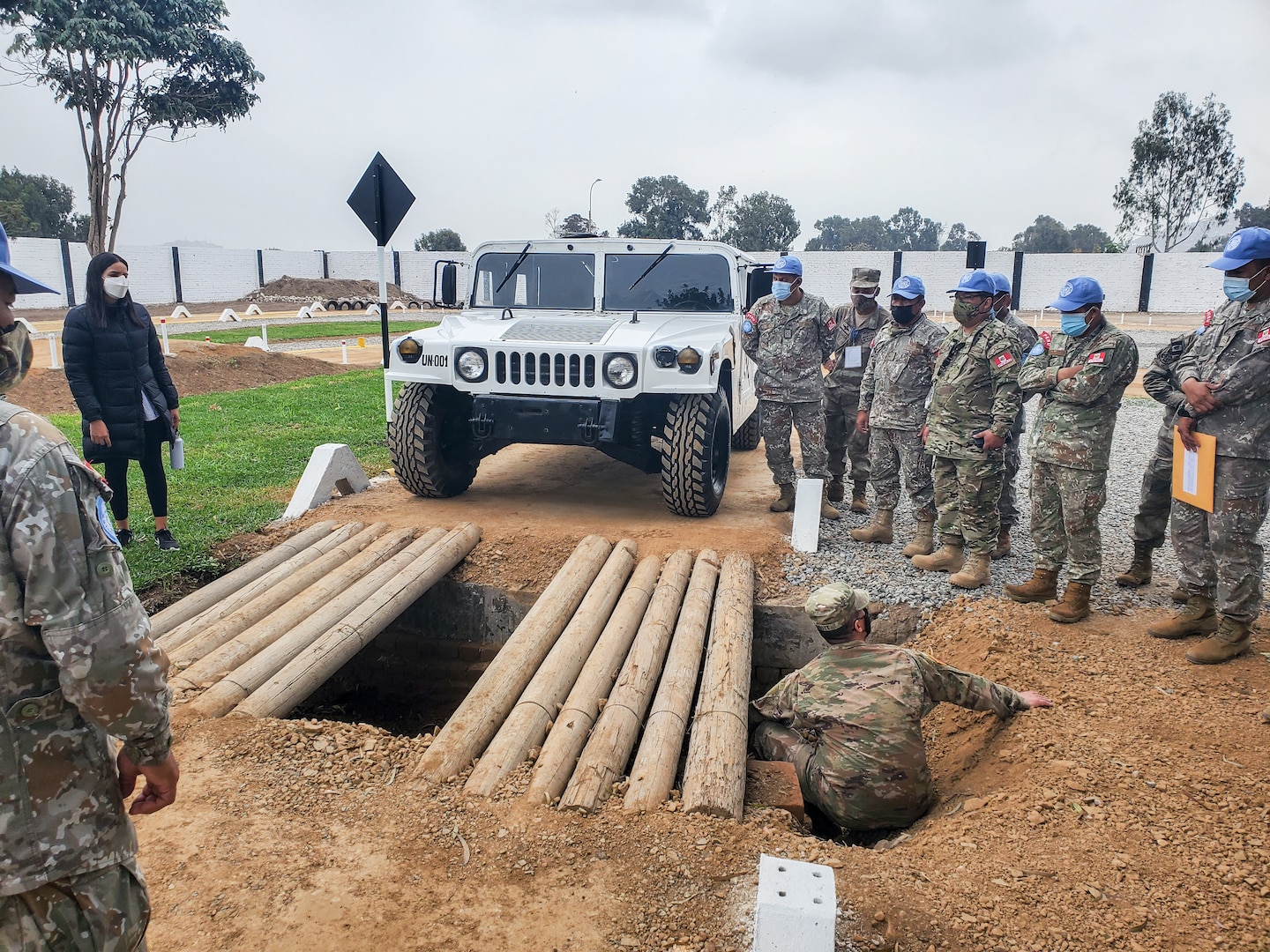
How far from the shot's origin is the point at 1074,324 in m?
4.23

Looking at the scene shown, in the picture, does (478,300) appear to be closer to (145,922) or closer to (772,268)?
(772,268)

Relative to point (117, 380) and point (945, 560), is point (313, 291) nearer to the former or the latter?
point (117, 380)

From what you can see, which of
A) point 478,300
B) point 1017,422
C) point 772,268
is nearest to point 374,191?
point 478,300

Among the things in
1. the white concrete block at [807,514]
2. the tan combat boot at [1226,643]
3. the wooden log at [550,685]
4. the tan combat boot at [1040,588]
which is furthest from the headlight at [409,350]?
the tan combat boot at [1226,643]

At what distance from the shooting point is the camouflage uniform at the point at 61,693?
4.90 ft

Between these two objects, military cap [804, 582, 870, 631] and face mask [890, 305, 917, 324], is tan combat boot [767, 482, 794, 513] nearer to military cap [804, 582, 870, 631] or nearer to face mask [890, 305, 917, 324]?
face mask [890, 305, 917, 324]

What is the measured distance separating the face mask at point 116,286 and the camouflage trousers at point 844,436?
455 centimetres

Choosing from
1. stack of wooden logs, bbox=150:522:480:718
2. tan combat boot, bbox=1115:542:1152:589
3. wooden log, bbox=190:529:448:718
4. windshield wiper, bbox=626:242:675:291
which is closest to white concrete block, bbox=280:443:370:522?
stack of wooden logs, bbox=150:522:480:718

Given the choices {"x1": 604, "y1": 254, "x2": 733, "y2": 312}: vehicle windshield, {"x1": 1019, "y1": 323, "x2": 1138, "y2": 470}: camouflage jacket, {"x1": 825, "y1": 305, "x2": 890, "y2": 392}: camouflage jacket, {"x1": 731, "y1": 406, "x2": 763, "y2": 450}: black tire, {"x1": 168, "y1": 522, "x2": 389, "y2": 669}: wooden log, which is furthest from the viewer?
{"x1": 731, "y1": 406, "x2": 763, "y2": 450}: black tire

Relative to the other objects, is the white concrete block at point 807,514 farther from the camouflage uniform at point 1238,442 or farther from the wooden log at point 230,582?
the wooden log at point 230,582

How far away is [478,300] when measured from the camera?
673cm

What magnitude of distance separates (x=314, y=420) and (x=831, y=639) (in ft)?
25.8

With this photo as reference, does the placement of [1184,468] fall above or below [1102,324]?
below

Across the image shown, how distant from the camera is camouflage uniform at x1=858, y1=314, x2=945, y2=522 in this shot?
5.29 meters
